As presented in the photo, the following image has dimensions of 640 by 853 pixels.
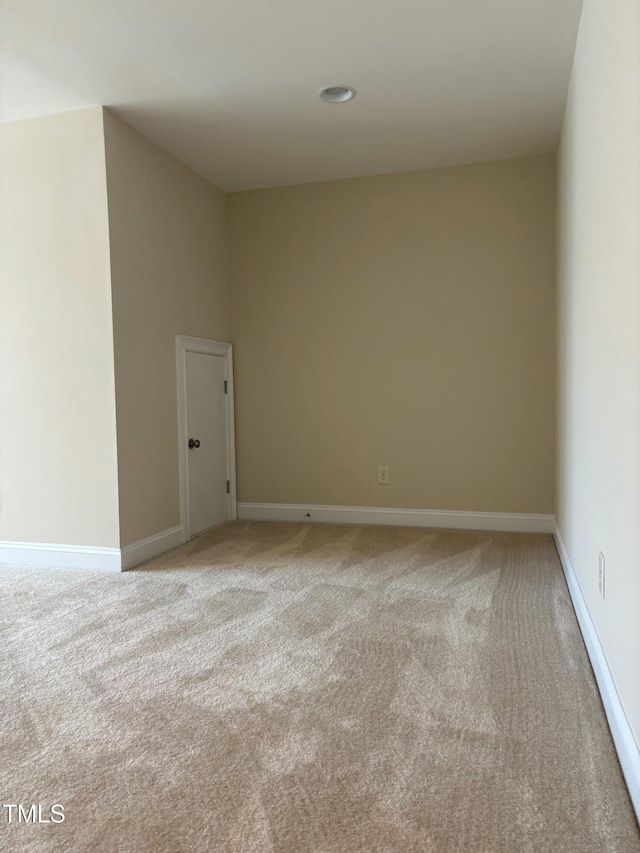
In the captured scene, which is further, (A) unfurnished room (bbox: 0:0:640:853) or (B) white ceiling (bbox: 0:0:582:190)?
(B) white ceiling (bbox: 0:0:582:190)

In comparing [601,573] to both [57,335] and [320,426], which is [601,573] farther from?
[57,335]

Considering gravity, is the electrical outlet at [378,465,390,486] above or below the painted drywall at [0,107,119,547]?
below

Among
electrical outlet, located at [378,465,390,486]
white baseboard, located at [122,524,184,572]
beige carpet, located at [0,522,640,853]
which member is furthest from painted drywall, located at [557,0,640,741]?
white baseboard, located at [122,524,184,572]

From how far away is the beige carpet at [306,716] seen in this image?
150 cm

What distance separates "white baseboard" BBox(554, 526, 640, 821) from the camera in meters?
1.56

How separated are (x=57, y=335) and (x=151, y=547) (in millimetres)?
1418

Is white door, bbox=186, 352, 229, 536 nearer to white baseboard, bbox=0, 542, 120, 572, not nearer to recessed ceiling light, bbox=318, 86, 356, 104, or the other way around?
white baseboard, bbox=0, 542, 120, 572

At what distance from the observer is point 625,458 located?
5.68 ft

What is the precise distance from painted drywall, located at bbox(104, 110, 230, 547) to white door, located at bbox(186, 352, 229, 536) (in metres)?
0.22

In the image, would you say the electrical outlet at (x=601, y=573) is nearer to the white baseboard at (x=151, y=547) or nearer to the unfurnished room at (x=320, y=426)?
the unfurnished room at (x=320, y=426)

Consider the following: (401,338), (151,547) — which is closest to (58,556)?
(151,547)

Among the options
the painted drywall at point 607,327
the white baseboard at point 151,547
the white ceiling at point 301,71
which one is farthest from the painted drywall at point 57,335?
the painted drywall at point 607,327

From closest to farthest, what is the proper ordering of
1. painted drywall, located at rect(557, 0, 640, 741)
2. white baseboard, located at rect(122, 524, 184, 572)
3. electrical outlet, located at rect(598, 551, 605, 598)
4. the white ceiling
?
painted drywall, located at rect(557, 0, 640, 741), electrical outlet, located at rect(598, 551, 605, 598), the white ceiling, white baseboard, located at rect(122, 524, 184, 572)

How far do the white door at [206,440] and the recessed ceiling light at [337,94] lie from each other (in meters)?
1.89
